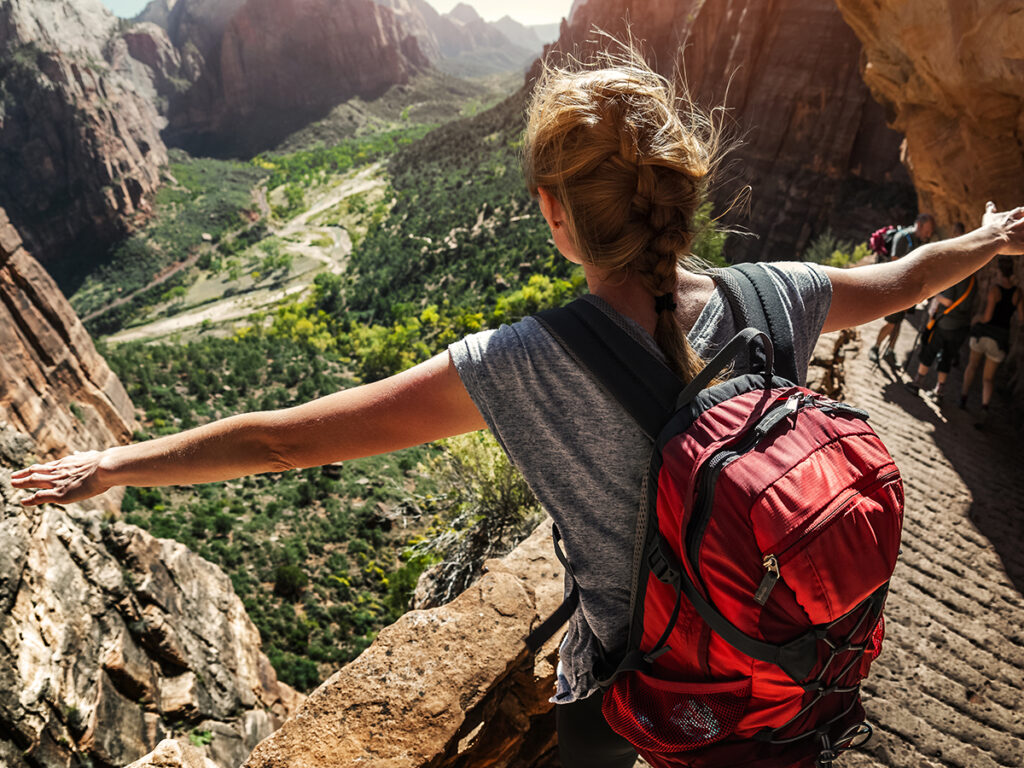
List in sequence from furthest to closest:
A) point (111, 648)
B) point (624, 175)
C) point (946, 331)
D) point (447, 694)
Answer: point (111, 648) → point (946, 331) → point (447, 694) → point (624, 175)

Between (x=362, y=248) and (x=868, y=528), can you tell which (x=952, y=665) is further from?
(x=362, y=248)

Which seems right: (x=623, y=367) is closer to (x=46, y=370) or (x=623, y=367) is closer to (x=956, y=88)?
(x=956, y=88)

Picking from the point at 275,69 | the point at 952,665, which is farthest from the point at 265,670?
the point at 275,69

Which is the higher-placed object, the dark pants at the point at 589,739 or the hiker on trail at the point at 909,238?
the dark pants at the point at 589,739

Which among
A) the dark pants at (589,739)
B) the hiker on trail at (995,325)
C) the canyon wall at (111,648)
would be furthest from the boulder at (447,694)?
the hiker on trail at (995,325)

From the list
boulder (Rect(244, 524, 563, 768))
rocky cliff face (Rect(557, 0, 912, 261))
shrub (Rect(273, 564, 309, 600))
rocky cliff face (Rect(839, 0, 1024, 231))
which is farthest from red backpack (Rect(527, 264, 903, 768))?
rocky cliff face (Rect(557, 0, 912, 261))

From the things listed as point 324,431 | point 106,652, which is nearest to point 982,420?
point 324,431

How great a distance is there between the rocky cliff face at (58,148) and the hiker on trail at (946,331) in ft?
262

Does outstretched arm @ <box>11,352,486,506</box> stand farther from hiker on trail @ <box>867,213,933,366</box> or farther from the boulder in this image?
hiker on trail @ <box>867,213,933,366</box>

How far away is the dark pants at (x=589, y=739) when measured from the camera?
143 cm

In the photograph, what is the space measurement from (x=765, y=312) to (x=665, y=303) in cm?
24

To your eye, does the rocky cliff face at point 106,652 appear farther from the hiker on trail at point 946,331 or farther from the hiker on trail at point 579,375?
the hiker on trail at point 946,331

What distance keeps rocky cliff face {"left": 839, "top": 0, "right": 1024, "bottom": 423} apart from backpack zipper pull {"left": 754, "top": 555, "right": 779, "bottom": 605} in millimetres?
5391

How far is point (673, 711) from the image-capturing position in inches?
43.1
